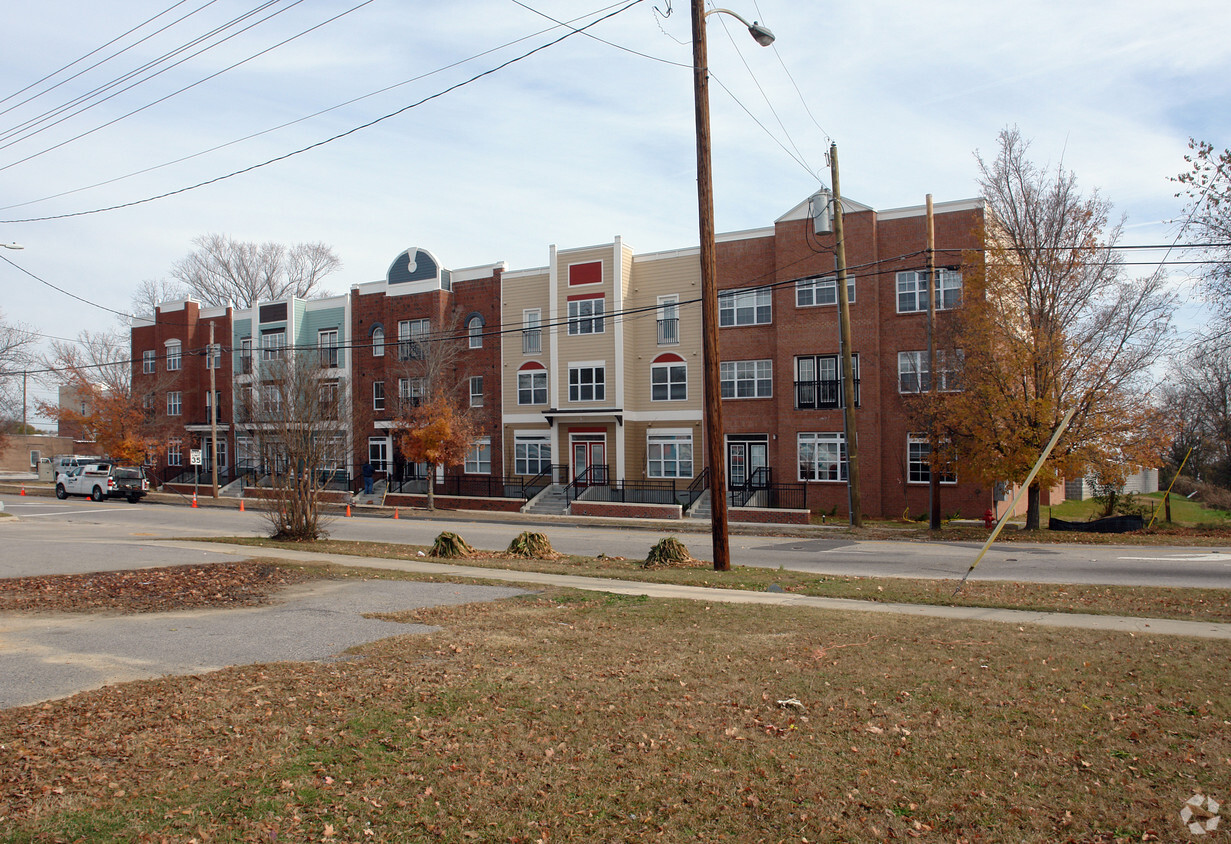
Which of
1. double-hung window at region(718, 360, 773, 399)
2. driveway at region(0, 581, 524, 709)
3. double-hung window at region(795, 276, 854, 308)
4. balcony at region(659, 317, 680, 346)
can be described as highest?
double-hung window at region(795, 276, 854, 308)

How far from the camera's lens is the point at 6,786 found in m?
4.85

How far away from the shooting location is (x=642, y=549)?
21.7m

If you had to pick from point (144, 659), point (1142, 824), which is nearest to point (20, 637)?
point (144, 659)

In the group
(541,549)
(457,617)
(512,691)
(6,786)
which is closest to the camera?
(6,786)

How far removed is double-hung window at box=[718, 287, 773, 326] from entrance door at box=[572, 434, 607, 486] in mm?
8007

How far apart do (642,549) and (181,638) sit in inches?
534

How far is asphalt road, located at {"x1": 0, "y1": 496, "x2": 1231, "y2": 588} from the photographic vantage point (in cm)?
1628

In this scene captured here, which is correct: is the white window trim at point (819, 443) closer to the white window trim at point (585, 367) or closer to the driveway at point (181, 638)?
the white window trim at point (585, 367)

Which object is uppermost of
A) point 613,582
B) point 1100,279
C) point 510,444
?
point 1100,279

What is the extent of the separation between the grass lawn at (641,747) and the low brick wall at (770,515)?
70.3 ft

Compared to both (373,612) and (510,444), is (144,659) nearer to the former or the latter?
(373,612)

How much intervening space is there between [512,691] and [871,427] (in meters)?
27.8

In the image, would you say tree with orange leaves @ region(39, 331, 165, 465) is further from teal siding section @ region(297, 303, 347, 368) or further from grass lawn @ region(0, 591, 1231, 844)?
grass lawn @ region(0, 591, 1231, 844)

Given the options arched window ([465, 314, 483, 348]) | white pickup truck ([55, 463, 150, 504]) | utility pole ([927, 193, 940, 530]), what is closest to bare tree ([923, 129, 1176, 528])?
utility pole ([927, 193, 940, 530])
